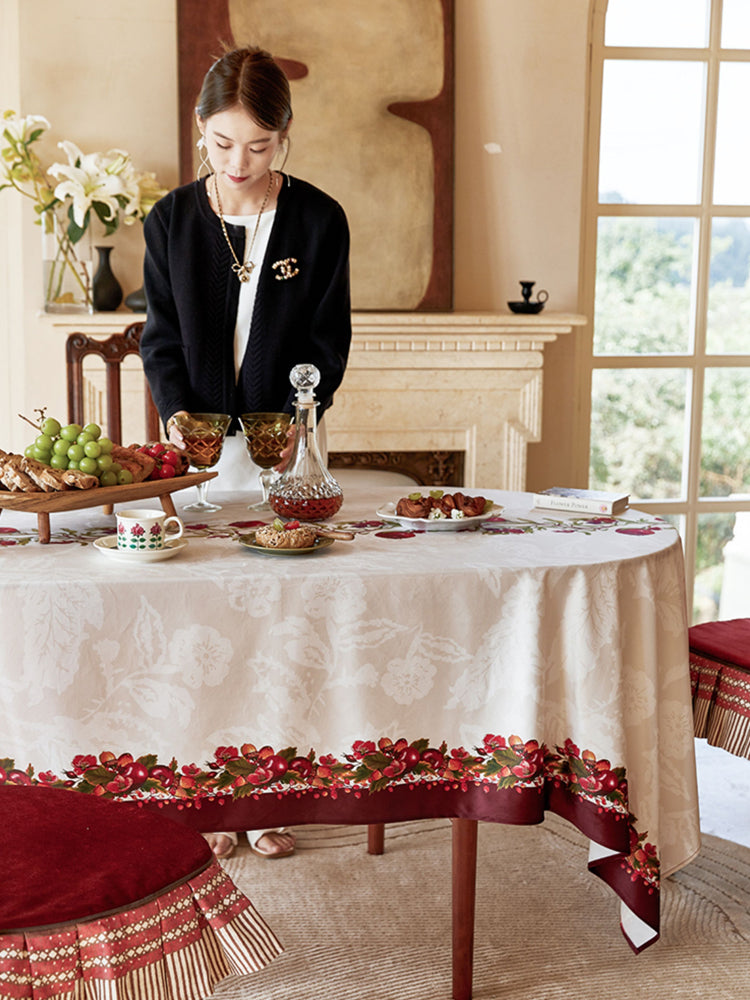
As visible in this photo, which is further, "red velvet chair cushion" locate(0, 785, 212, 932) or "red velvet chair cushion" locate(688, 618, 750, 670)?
"red velvet chair cushion" locate(688, 618, 750, 670)

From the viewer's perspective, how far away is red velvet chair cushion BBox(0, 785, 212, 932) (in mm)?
Answer: 1056

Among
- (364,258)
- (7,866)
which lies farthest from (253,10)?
(7,866)

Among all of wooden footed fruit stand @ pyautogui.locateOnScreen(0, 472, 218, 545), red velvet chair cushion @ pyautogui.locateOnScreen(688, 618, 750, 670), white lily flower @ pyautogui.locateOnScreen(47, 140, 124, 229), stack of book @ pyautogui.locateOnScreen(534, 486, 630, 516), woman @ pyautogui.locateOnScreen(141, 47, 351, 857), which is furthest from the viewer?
white lily flower @ pyautogui.locateOnScreen(47, 140, 124, 229)

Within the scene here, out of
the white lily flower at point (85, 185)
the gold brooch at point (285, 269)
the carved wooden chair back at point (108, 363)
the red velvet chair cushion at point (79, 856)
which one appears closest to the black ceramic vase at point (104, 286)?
the white lily flower at point (85, 185)

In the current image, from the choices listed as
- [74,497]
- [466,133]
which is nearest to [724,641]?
[74,497]

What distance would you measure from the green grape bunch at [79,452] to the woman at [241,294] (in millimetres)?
528

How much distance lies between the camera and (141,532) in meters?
1.65

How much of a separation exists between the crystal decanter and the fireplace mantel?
5.03ft

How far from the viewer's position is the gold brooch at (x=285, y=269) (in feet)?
7.64

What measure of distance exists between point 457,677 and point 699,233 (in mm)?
2829


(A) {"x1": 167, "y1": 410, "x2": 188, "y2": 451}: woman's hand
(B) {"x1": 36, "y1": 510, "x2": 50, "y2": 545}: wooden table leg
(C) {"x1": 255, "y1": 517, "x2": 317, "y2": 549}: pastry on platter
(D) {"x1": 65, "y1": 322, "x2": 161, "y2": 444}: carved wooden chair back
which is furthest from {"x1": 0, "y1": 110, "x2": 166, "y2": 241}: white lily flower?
(C) {"x1": 255, "y1": 517, "x2": 317, "y2": 549}: pastry on platter

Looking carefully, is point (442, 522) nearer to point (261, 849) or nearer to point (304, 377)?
point (304, 377)

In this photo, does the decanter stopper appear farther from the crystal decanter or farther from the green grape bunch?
the green grape bunch

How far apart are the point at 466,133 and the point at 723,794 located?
226cm
